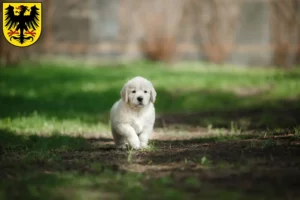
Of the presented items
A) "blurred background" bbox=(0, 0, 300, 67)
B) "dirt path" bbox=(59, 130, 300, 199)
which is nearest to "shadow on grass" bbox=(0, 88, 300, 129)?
"dirt path" bbox=(59, 130, 300, 199)

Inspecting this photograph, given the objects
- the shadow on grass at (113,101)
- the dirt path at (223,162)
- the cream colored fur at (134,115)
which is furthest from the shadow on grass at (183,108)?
the cream colored fur at (134,115)

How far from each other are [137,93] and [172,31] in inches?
557

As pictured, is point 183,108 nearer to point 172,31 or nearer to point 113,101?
point 113,101

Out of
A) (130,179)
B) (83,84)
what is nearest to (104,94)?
(83,84)

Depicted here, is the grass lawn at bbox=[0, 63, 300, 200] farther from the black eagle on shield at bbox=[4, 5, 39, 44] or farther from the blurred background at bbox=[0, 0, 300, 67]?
the blurred background at bbox=[0, 0, 300, 67]

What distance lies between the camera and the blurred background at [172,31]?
20.0 metres

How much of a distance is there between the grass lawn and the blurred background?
3.75 metres

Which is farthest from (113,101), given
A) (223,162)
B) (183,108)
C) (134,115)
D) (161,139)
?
(223,162)

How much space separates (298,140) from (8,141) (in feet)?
11.0

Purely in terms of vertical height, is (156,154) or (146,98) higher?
(146,98)

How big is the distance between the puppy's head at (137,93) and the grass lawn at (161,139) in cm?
51

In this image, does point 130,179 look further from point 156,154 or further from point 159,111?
point 159,111

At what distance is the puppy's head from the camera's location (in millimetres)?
6828

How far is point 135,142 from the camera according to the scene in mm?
6781
